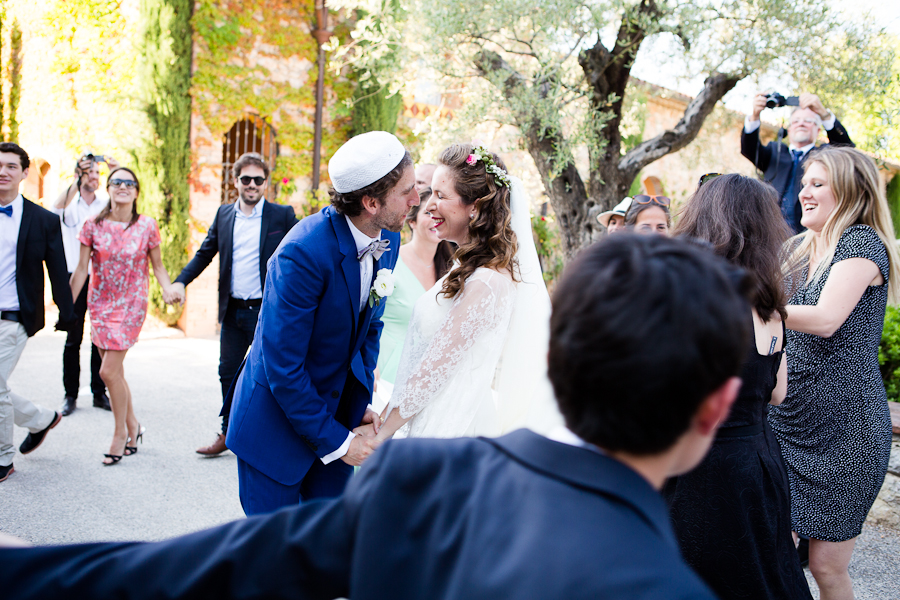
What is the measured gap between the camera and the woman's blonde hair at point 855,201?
2.85m

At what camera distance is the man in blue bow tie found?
2389 mm

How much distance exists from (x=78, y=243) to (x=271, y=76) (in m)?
5.65

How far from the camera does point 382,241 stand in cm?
270

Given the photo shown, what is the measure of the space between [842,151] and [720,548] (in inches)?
71.1

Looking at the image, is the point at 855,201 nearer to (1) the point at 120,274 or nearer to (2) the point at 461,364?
(2) the point at 461,364

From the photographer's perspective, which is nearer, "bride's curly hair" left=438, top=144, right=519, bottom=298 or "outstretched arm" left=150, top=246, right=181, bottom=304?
"bride's curly hair" left=438, top=144, right=519, bottom=298

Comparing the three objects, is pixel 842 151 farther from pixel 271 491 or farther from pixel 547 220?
pixel 547 220

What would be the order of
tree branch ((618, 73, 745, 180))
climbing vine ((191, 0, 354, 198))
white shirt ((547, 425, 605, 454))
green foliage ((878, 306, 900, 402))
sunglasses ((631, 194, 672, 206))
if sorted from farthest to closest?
1. climbing vine ((191, 0, 354, 198))
2. tree branch ((618, 73, 745, 180))
3. green foliage ((878, 306, 900, 402))
4. sunglasses ((631, 194, 672, 206))
5. white shirt ((547, 425, 605, 454))

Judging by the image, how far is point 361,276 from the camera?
2.62 metres

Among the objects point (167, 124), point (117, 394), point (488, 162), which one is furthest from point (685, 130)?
point (167, 124)

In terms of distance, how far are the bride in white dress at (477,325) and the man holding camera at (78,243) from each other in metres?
4.13

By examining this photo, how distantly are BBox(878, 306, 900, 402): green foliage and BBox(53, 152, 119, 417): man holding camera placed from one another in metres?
6.41

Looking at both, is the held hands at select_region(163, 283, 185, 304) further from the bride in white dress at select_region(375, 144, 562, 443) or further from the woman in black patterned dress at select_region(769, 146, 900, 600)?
the woman in black patterned dress at select_region(769, 146, 900, 600)

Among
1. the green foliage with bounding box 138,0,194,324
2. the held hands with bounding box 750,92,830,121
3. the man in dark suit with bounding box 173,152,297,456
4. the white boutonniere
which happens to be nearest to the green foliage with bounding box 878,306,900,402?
the held hands with bounding box 750,92,830,121
